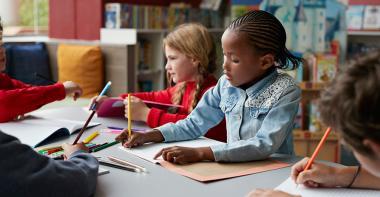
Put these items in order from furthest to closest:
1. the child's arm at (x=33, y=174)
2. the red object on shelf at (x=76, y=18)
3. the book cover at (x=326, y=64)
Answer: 1. the red object on shelf at (x=76, y=18)
2. the book cover at (x=326, y=64)
3. the child's arm at (x=33, y=174)

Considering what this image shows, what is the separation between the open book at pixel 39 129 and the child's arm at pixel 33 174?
1.73 feet

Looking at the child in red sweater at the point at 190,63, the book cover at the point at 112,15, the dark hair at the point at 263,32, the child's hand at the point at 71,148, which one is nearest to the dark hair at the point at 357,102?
the dark hair at the point at 263,32

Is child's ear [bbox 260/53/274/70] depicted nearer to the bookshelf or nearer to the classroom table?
the classroom table

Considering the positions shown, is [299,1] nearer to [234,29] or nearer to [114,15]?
[114,15]

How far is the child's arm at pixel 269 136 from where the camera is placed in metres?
1.28

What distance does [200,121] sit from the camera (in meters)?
1.57

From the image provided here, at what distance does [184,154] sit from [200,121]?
1.08ft

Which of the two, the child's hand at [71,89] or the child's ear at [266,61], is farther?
the child's hand at [71,89]

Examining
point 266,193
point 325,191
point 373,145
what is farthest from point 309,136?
point 373,145

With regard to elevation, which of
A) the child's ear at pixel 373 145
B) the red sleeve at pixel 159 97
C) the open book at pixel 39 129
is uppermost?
the child's ear at pixel 373 145

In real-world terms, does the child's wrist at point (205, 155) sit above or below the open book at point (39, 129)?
above

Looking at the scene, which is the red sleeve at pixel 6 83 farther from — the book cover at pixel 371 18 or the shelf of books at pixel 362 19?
the book cover at pixel 371 18

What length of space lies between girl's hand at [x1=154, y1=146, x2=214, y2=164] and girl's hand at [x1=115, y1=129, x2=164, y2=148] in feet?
0.55

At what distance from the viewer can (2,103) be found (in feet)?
5.94
